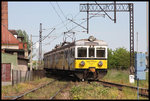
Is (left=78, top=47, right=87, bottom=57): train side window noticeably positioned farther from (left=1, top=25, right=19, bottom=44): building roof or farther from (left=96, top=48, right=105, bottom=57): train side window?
(left=1, top=25, right=19, bottom=44): building roof

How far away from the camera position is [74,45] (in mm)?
19312

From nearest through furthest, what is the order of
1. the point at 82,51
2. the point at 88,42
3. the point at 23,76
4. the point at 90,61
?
the point at 90,61
the point at 82,51
the point at 88,42
the point at 23,76

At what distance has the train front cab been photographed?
1892 cm

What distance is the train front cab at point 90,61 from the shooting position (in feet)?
62.1

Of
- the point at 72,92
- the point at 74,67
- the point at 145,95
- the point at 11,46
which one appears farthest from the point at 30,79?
the point at 11,46

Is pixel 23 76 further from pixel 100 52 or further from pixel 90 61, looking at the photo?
pixel 100 52

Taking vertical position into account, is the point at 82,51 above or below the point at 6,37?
below

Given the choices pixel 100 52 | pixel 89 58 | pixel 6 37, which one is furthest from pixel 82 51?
pixel 6 37

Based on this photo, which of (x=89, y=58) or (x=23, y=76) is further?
(x=23, y=76)

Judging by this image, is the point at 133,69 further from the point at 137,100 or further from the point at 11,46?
the point at 11,46

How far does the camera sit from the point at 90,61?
62.3ft

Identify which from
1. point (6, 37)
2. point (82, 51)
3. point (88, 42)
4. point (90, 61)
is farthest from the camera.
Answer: point (6, 37)

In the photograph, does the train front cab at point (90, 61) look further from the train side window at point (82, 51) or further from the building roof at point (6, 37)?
the building roof at point (6, 37)

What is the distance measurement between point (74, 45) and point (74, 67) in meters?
1.43
